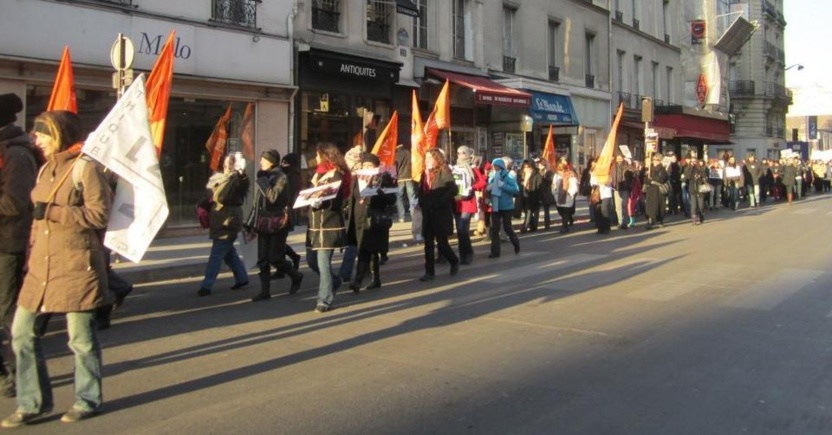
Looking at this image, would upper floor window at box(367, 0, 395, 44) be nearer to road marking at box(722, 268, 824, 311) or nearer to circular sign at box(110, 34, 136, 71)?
circular sign at box(110, 34, 136, 71)

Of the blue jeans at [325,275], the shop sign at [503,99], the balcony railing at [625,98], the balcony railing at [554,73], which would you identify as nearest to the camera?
the blue jeans at [325,275]

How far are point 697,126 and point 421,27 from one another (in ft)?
66.0

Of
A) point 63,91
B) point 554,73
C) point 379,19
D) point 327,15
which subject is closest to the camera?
point 63,91

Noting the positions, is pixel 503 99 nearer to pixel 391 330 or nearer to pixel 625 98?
pixel 625 98

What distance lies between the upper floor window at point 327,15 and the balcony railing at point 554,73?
10954 millimetres

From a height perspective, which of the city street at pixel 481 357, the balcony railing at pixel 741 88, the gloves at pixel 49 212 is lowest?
the city street at pixel 481 357

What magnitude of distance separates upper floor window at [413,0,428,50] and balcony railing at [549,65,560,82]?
7223mm

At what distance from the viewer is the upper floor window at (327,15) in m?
18.0

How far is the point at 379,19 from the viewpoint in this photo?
19.7m

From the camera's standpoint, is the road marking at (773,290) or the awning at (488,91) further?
the awning at (488,91)

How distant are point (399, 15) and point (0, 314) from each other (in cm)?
1663

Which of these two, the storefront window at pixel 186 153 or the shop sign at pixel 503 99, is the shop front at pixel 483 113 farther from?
the storefront window at pixel 186 153

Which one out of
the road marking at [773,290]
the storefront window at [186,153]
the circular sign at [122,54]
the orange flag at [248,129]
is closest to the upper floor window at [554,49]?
the orange flag at [248,129]

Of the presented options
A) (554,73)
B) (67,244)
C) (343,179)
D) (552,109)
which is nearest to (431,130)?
(343,179)
